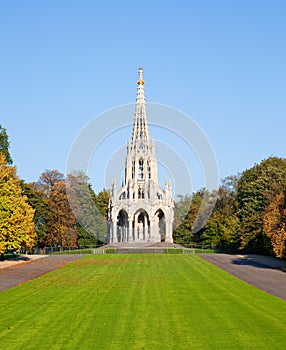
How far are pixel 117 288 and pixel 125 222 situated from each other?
169 ft

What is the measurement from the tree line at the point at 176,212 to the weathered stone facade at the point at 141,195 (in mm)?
9431

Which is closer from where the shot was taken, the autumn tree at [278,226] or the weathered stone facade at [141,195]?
the autumn tree at [278,226]

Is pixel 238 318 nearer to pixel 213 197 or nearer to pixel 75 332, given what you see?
pixel 75 332

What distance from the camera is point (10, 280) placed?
32.3 m

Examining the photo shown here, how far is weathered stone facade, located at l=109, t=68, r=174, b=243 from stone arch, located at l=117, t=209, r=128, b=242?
0.04m

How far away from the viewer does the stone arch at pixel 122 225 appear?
3063 inches


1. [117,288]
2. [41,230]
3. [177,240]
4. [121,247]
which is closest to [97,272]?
[117,288]

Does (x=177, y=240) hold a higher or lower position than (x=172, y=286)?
higher

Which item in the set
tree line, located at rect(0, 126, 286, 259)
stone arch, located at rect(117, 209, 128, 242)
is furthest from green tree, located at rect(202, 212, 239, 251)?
stone arch, located at rect(117, 209, 128, 242)

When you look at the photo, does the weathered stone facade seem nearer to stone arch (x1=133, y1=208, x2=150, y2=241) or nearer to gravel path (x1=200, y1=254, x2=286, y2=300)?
stone arch (x1=133, y1=208, x2=150, y2=241)

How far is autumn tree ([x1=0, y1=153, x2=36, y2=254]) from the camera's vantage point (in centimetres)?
4422

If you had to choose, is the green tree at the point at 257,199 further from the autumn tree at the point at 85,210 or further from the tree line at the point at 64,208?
the autumn tree at the point at 85,210

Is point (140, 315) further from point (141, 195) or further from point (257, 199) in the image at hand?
point (141, 195)

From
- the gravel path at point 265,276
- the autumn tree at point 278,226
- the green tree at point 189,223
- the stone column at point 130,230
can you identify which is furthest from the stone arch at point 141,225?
the gravel path at point 265,276
